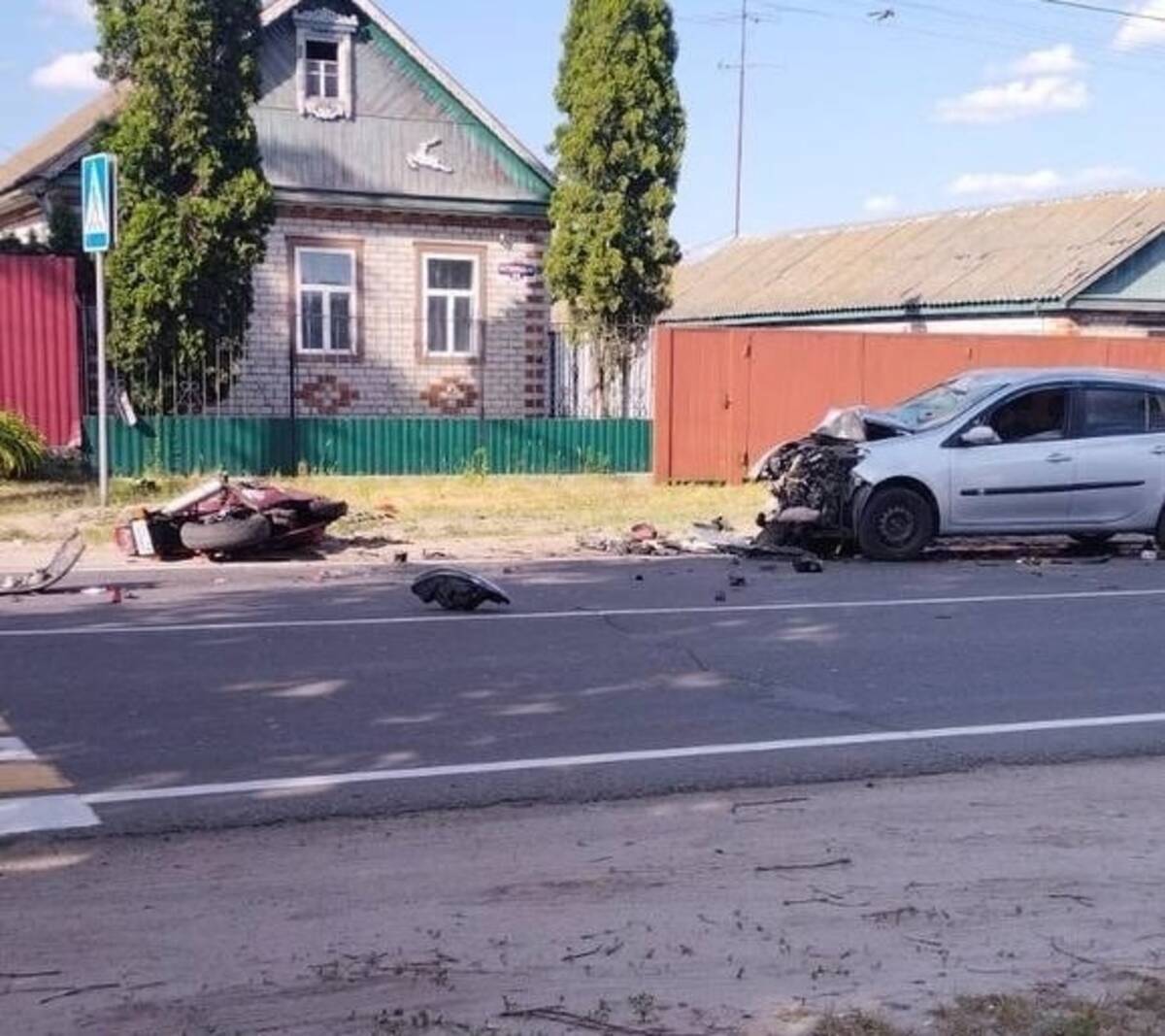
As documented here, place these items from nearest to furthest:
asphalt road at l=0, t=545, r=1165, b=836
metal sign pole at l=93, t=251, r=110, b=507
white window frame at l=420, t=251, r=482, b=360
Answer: asphalt road at l=0, t=545, r=1165, b=836 < metal sign pole at l=93, t=251, r=110, b=507 < white window frame at l=420, t=251, r=482, b=360

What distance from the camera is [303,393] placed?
2553 centimetres

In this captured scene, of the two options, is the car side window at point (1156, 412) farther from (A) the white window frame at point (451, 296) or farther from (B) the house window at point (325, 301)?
(B) the house window at point (325, 301)

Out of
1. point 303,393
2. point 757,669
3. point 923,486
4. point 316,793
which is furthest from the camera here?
point 303,393

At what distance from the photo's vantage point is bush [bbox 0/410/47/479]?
59.7ft

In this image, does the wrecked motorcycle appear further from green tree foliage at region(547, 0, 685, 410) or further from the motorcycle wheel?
green tree foliage at region(547, 0, 685, 410)

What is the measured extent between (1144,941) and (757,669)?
4.55 m

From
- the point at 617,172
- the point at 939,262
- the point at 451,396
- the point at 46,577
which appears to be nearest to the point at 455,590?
the point at 46,577

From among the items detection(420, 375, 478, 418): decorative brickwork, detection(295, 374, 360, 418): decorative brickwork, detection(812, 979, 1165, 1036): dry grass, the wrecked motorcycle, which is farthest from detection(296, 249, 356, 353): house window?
detection(812, 979, 1165, 1036): dry grass

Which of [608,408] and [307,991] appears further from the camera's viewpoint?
[608,408]

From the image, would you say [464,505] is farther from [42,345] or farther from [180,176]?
[180,176]

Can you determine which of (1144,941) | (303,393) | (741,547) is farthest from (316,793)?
(303,393)

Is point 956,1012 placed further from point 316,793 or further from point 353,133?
point 353,133

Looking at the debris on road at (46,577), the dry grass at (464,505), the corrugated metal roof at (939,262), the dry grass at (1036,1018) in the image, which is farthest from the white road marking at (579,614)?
the corrugated metal roof at (939,262)

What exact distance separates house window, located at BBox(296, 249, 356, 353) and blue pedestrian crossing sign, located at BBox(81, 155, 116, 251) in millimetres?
9557
